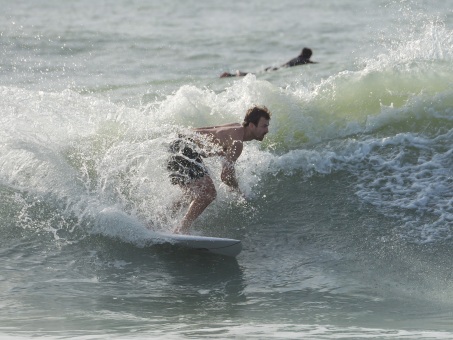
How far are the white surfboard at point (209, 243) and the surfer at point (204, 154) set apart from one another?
145 mm

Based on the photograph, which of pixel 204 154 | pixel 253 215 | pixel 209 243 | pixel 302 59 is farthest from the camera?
pixel 302 59

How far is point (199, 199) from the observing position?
7.96m

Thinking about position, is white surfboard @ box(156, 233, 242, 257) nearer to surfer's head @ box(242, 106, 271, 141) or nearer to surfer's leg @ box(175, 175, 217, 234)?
surfer's leg @ box(175, 175, 217, 234)

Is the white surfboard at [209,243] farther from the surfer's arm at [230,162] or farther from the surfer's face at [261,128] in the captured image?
the surfer's face at [261,128]

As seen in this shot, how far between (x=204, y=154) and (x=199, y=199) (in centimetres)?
42

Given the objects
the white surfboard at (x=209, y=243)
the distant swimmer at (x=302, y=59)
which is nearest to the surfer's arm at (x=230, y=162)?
the white surfboard at (x=209, y=243)

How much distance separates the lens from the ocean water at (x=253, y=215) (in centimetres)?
643

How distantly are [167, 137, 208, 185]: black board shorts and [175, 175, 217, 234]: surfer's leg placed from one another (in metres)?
0.06

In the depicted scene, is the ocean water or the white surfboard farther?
the white surfboard

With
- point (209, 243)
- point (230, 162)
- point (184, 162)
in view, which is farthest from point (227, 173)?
point (209, 243)

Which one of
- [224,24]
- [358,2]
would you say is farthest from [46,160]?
[358,2]

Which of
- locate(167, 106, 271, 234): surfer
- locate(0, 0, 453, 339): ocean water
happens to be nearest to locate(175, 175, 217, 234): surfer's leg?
locate(167, 106, 271, 234): surfer

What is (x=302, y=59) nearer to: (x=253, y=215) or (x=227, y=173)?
(x=253, y=215)

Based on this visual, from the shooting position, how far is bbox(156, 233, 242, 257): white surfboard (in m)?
7.69
